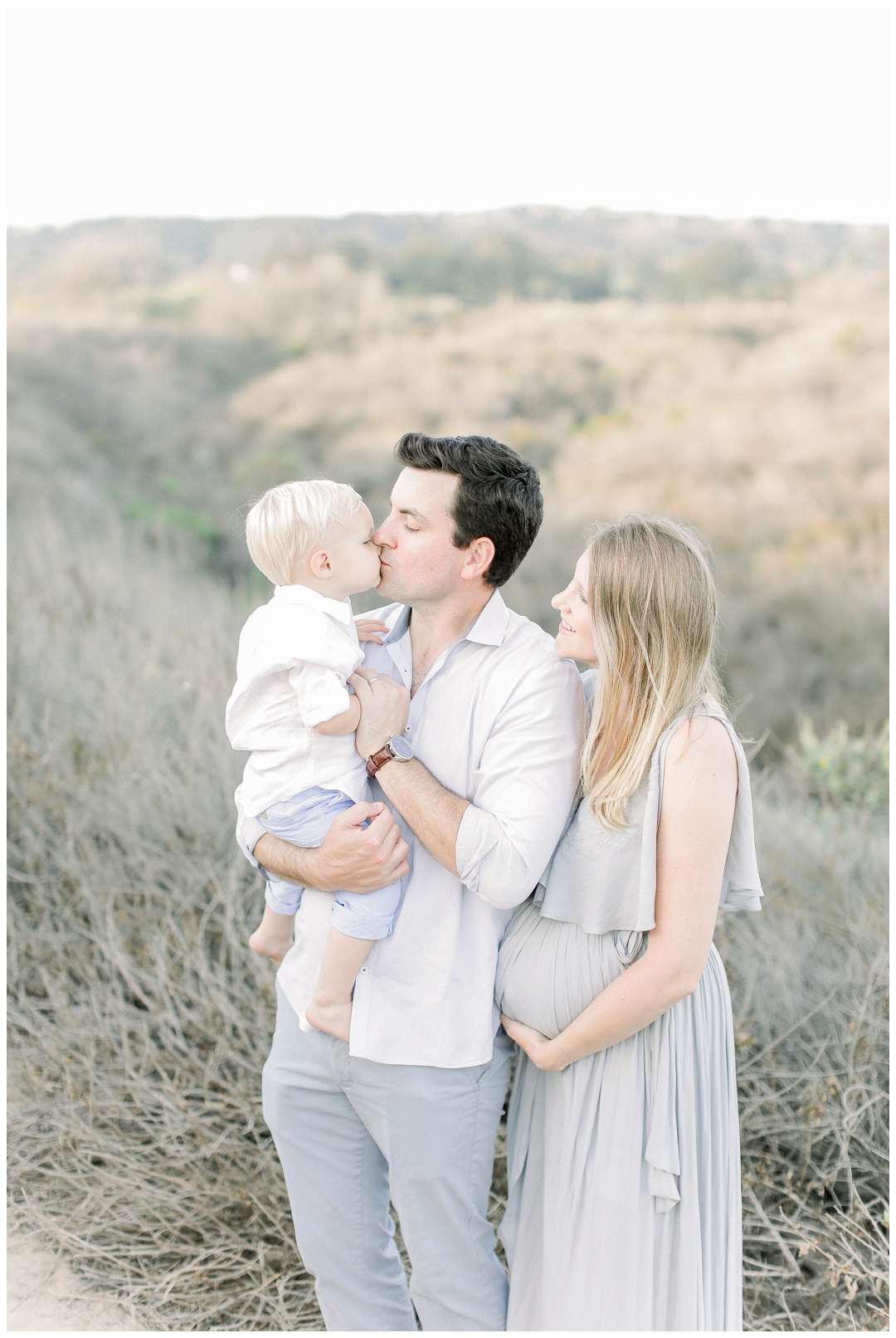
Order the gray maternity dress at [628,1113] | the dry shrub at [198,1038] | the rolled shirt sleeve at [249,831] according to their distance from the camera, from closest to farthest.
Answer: the gray maternity dress at [628,1113] < the rolled shirt sleeve at [249,831] < the dry shrub at [198,1038]

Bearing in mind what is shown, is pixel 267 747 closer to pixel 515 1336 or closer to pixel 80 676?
pixel 515 1336

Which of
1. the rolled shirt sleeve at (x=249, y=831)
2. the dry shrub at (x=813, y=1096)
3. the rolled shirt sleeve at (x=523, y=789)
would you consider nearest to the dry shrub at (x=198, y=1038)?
the dry shrub at (x=813, y=1096)

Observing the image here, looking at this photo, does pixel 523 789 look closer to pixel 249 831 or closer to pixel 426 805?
pixel 426 805

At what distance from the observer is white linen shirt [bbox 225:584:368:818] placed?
2.11m

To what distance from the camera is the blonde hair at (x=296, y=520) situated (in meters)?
2.20

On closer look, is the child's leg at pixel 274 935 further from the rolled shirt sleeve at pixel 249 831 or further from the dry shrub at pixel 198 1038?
the dry shrub at pixel 198 1038

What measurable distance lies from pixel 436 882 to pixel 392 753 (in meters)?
0.31

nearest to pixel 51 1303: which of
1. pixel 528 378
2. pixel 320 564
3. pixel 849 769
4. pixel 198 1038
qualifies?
pixel 198 1038

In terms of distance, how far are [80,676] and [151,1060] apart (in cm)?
261

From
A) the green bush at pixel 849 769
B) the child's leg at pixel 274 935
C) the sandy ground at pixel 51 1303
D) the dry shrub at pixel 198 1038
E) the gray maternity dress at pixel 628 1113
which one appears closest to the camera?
the gray maternity dress at pixel 628 1113

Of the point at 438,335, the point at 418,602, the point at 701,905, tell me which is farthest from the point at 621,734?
the point at 438,335

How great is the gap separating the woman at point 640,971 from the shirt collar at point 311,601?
0.48m

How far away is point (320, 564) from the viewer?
7.32 feet

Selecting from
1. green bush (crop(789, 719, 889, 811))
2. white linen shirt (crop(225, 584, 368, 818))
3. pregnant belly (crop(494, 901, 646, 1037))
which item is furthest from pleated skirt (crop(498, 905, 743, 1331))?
green bush (crop(789, 719, 889, 811))
